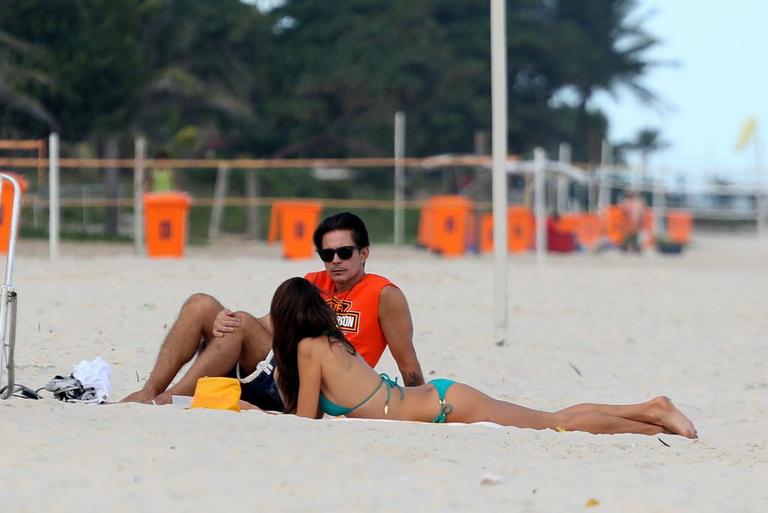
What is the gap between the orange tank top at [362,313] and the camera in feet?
18.6

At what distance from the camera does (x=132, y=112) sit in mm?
23969

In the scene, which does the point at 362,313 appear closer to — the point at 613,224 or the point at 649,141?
the point at 613,224

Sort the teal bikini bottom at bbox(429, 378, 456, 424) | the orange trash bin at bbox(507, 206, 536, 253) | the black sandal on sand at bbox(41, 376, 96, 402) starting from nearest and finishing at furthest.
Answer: the teal bikini bottom at bbox(429, 378, 456, 424), the black sandal on sand at bbox(41, 376, 96, 402), the orange trash bin at bbox(507, 206, 536, 253)

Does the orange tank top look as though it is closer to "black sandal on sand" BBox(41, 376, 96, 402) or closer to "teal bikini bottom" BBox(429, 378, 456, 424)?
"teal bikini bottom" BBox(429, 378, 456, 424)

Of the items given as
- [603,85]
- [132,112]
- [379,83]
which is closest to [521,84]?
[603,85]

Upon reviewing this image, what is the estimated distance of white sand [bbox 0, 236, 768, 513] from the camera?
4.07 meters

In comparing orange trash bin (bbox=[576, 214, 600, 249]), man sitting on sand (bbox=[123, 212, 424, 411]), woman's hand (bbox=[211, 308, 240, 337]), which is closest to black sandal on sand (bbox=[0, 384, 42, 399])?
man sitting on sand (bbox=[123, 212, 424, 411])

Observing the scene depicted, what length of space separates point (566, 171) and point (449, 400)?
55.0 feet

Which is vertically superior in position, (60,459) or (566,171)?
(566,171)

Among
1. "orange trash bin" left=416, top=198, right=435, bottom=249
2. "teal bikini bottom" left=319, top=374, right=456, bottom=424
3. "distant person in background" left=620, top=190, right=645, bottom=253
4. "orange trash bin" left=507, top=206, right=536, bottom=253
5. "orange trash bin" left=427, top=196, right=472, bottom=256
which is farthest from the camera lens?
"distant person in background" left=620, top=190, right=645, bottom=253

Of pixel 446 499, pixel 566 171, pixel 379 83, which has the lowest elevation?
pixel 446 499

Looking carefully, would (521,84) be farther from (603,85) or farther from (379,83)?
(379,83)

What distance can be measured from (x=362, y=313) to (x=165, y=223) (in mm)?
9714

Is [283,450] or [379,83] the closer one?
Answer: [283,450]
